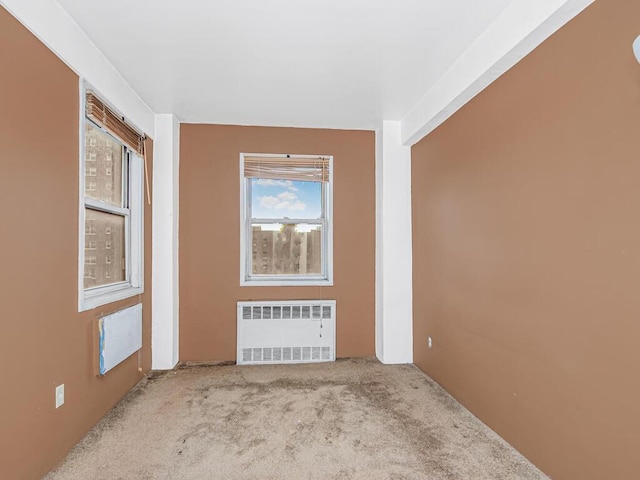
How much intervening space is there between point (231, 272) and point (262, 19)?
253 centimetres

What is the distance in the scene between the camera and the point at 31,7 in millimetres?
1858

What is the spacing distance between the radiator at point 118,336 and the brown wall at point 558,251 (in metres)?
2.52

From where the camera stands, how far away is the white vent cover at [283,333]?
3998mm

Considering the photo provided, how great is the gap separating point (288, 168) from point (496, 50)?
2448 mm

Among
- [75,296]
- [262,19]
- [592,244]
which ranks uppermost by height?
[262,19]

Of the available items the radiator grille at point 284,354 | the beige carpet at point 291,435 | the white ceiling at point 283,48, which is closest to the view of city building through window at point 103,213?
the white ceiling at point 283,48

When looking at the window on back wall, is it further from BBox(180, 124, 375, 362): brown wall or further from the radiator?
the radiator

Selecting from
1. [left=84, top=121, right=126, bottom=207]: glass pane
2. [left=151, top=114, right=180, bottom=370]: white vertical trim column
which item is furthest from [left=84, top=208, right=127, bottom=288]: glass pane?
[left=151, top=114, right=180, bottom=370]: white vertical trim column

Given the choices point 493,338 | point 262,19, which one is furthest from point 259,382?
point 262,19

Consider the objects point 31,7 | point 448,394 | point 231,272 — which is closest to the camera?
point 31,7

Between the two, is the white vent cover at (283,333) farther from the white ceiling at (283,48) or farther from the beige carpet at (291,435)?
the white ceiling at (283,48)

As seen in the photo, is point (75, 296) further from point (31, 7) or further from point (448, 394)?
point (448, 394)

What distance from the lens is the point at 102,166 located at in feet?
9.55

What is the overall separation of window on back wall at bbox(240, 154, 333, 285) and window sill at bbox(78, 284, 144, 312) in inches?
48.7
